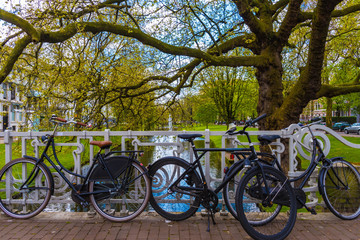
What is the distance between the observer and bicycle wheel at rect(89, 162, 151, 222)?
10.4 feet

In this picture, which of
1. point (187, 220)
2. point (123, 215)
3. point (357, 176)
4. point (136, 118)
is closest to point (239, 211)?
point (187, 220)

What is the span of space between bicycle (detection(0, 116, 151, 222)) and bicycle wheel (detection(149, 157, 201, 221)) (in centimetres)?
16

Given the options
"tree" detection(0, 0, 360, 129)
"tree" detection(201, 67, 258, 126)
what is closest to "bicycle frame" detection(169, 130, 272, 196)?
"tree" detection(0, 0, 360, 129)

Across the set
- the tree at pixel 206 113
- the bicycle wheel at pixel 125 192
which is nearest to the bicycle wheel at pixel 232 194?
the bicycle wheel at pixel 125 192

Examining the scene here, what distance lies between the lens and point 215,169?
48.0 feet

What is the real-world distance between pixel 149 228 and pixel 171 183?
24.2 inches

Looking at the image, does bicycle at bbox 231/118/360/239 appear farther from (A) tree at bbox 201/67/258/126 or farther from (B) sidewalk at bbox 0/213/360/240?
(A) tree at bbox 201/67/258/126

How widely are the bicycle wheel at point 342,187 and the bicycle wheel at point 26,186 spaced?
367cm

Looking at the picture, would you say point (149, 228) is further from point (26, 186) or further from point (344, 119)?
point (344, 119)

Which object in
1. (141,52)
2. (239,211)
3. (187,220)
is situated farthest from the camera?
(141,52)

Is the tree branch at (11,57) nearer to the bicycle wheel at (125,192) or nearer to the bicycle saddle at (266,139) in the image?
the bicycle wheel at (125,192)

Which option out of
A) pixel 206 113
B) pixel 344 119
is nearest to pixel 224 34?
pixel 206 113

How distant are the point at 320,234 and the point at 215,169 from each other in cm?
1189

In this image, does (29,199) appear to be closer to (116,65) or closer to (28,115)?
(28,115)
